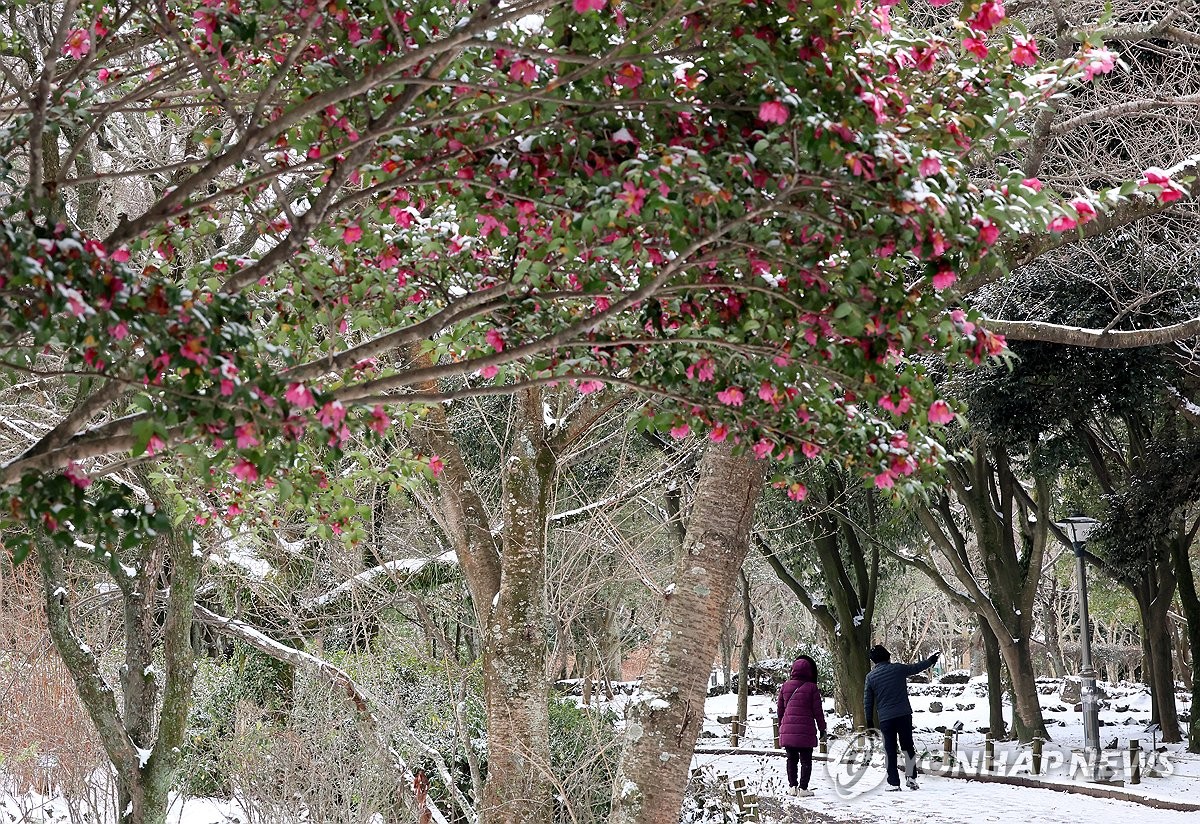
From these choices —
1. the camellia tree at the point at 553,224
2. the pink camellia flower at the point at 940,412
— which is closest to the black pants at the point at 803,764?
the camellia tree at the point at 553,224

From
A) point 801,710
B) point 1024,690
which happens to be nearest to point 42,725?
point 801,710

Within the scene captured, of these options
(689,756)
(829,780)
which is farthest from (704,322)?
(829,780)

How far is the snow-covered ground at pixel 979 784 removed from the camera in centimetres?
1107

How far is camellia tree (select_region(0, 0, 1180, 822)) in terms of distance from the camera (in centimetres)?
298

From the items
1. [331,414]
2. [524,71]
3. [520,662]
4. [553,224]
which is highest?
[524,71]

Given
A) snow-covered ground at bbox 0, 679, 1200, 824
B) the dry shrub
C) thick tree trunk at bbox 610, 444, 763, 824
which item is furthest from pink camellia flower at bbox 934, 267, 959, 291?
the dry shrub

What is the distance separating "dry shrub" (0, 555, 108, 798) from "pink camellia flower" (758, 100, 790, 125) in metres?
8.23

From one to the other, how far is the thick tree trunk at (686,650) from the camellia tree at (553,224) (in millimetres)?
2128

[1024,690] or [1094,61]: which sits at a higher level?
[1094,61]

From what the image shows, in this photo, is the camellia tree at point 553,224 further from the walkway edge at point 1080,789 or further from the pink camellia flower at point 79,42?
the walkway edge at point 1080,789

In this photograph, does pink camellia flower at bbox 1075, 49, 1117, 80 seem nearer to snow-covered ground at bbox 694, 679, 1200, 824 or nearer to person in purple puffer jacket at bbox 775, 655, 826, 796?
snow-covered ground at bbox 694, 679, 1200, 824

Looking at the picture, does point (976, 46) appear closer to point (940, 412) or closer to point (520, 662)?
point (940, 412)

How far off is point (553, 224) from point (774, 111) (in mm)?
942

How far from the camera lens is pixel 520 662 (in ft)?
25.2
